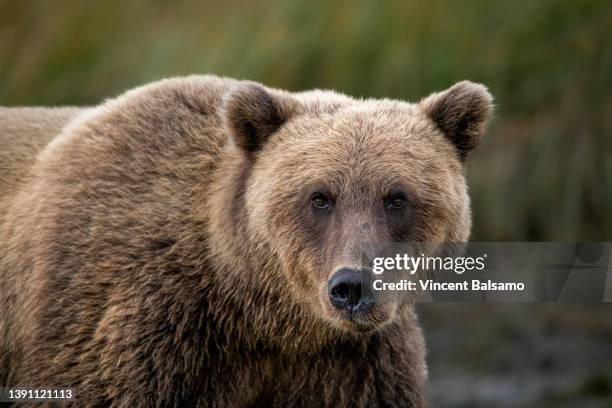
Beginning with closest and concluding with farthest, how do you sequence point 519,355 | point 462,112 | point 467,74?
1. point 462,112
2. point 519,355
3. point 467,74

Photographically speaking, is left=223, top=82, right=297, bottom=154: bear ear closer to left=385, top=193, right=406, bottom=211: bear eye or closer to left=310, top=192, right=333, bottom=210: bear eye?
left=310, top=192, right=333, bottom=210: bear eye

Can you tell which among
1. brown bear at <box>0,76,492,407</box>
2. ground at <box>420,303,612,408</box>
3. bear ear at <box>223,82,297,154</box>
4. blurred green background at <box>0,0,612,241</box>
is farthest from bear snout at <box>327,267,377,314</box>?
blurred green background at <box>0,0,612,241</box>

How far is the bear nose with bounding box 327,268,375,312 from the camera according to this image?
618 cm

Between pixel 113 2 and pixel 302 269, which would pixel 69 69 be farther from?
pixel 302 269

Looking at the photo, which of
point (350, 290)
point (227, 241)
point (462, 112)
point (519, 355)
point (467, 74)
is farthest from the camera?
point (467, 74)

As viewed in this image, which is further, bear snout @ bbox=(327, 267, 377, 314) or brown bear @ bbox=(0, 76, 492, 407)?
brown bear @ bbox=(0, 76, 492, 407)

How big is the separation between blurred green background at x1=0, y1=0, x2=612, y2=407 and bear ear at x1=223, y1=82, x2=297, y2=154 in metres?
6.58

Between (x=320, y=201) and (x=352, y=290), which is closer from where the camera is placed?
(x=352, y=290)

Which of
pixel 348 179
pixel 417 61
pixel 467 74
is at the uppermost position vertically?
pixel 417 61

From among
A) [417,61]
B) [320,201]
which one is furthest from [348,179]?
[417,61]

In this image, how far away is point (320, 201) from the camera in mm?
6613

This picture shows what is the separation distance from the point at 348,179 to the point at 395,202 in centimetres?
27

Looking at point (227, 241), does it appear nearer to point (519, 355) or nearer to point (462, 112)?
point (462, 112)

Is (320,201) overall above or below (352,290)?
above
